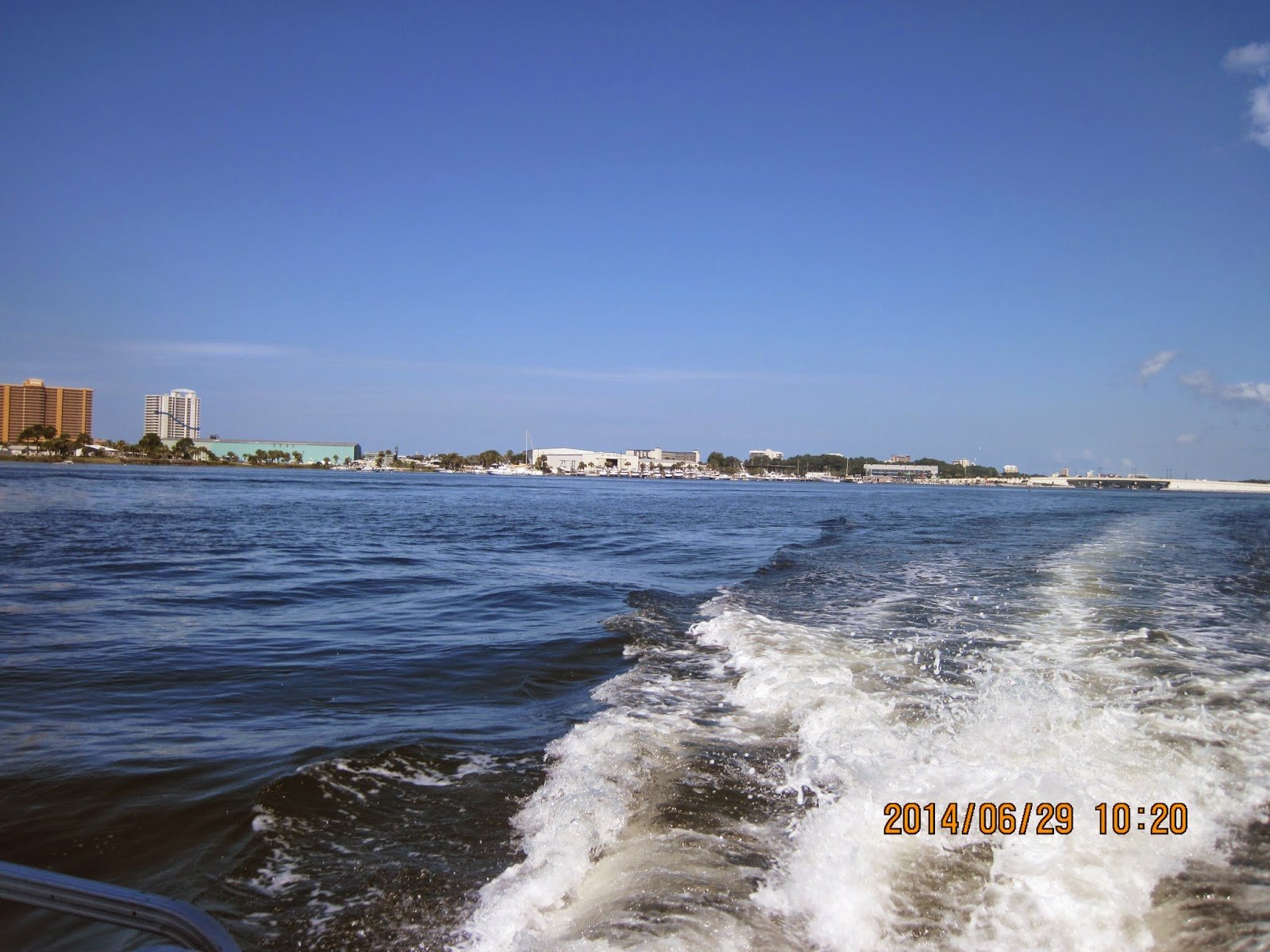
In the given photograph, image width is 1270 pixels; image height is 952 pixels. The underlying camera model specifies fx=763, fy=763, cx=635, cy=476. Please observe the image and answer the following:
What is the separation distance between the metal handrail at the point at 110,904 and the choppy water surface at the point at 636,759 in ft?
5.00

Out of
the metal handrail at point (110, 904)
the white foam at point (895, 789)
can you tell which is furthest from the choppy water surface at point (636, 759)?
the metal handrail at point (110, 904)

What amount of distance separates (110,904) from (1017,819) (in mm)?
4197

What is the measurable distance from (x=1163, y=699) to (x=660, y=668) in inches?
186

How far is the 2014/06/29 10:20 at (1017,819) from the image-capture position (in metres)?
4.13

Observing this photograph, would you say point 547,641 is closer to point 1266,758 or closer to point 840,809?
point 840,809

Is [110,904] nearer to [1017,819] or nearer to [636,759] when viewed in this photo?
[636,759]

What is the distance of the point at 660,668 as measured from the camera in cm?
845

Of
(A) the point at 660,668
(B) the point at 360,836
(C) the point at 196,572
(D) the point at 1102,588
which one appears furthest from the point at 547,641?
(D) the point at 1102,588

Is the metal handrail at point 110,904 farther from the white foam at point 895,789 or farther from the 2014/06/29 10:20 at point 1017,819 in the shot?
the 2014/06/29 10:20 at point 1017,819

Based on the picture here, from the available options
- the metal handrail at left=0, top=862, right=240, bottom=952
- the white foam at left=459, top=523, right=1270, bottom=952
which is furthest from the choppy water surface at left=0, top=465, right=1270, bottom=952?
the metal handrail at left=0, top=862, right=240, bottom=952

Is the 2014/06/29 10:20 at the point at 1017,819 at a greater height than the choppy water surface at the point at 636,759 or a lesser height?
greater

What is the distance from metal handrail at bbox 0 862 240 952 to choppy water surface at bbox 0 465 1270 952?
1525mm

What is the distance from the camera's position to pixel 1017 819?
421 centimetres

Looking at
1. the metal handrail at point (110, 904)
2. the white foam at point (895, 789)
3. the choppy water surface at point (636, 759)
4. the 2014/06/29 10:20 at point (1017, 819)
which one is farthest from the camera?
the 2014/06/29 10:20 at point (1017, 819)
